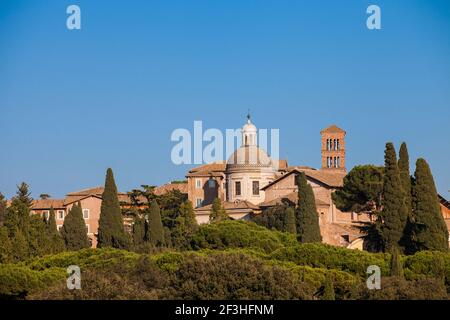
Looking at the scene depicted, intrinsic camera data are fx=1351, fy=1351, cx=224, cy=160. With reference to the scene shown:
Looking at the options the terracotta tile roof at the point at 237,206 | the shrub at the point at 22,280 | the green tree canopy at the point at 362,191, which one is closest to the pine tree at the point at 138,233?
the green tree canopy at the point at 362,191

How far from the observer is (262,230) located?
60.6 meters

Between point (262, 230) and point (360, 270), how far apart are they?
47.4 feet

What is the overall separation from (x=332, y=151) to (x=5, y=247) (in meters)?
48.6

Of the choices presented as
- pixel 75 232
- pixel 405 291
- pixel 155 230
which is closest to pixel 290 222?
pixel 155 230

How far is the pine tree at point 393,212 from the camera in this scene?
53688 millimetres

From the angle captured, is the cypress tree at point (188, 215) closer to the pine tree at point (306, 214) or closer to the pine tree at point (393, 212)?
the pine tree at point (306, 214)

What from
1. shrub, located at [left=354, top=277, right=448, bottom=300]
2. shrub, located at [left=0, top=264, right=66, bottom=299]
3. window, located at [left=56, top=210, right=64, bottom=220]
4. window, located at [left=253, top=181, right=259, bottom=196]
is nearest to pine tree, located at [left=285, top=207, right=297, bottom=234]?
window, located at [left=253, top=181, right=259, bottom=196]

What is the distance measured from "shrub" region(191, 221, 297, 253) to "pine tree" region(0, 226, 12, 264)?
339 inches

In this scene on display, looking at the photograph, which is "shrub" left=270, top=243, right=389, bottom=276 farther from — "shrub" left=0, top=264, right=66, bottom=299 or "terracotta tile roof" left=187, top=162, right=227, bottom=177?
"terracotta tile roof" left=187, top=162, right=227, bottom=177

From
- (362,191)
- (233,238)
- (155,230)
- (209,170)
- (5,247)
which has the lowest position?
(5,247)

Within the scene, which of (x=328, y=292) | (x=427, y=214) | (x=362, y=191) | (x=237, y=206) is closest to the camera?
(x=328, y=292)

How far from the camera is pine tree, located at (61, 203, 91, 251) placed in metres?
68.7

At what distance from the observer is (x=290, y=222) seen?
6500 centimetres

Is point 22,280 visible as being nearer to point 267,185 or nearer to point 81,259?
point 81,259
